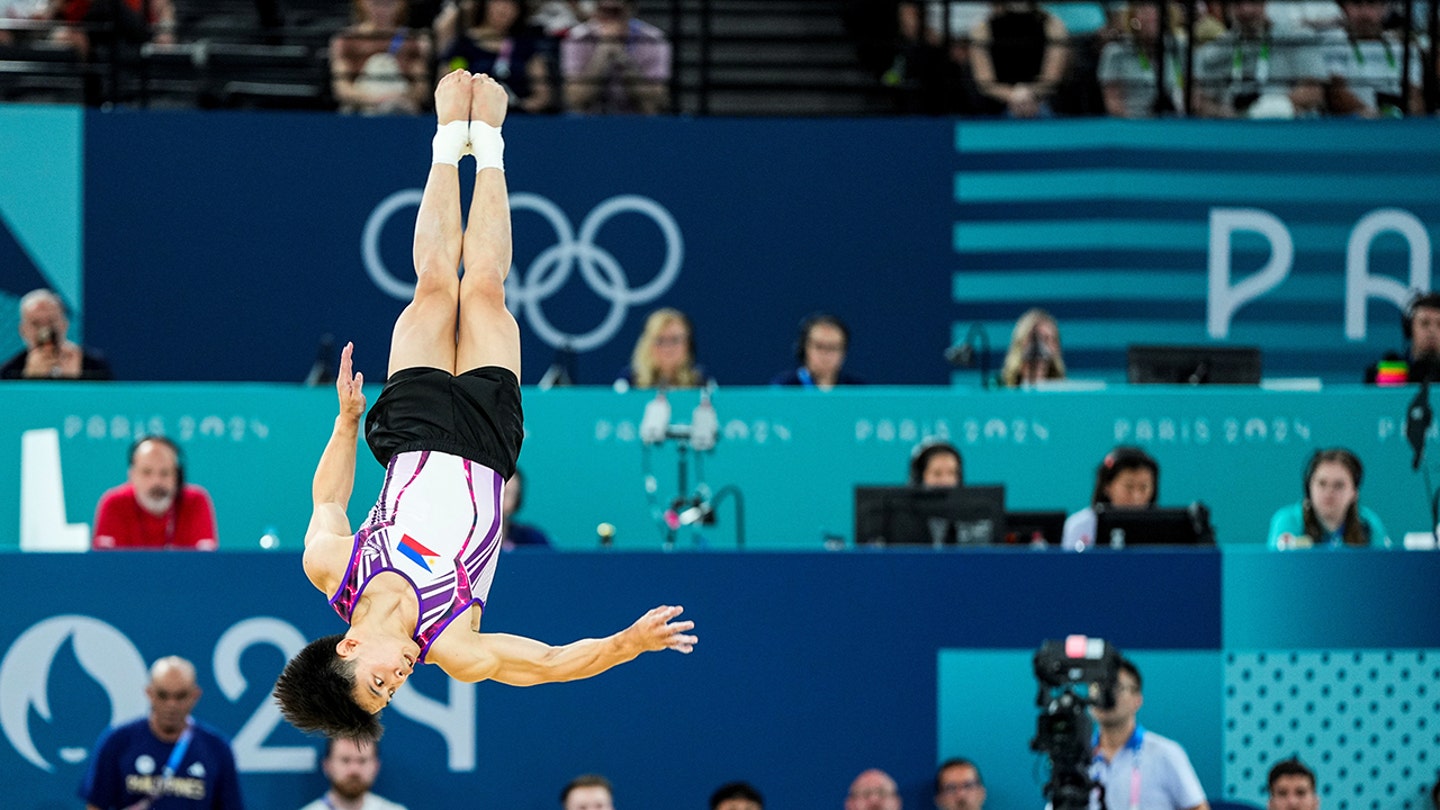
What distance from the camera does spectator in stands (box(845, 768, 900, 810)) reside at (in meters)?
7.84

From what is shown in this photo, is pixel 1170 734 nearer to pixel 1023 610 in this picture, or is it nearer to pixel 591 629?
pixel 1023 610

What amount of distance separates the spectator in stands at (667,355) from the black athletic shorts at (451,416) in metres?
3.21

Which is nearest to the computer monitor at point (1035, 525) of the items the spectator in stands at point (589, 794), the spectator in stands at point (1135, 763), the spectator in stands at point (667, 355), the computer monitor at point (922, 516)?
the computer monitor at point (922, 516)

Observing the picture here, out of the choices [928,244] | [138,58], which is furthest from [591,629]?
[138,58]

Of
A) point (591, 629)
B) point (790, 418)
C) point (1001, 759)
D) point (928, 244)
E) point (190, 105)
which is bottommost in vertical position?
point (1001, 759)

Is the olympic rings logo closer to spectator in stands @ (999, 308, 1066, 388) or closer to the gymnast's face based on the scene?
spectator in stands @ (999, 308, 1066, 388)

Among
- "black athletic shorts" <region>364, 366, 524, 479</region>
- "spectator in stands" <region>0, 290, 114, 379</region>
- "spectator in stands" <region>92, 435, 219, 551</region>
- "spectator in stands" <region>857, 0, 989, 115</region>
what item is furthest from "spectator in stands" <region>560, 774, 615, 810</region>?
"spectator in stands" <region>857, 0, 989, 115</region>

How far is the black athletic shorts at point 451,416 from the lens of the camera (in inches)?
248

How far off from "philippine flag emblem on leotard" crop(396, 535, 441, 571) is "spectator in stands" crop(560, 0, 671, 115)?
19.2 feet

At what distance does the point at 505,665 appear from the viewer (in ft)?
19.2

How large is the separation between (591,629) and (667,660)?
1.16ft

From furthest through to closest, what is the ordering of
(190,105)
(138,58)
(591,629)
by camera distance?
(190,105), (138,58), (591,629)

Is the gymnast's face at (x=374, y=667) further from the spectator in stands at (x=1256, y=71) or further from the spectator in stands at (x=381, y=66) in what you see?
the spectator in stands at (x=1256, y=71)

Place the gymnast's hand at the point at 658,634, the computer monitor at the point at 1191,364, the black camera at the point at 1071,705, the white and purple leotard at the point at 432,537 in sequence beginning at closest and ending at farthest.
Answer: the gymnast's hand at the point at 658,634 < the white and purple leotard at the point at 432,537 < the black camera at the point at 1071,705 < the computer monitor at the point at 1191,364
